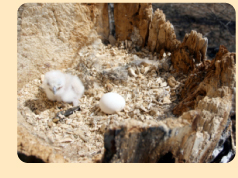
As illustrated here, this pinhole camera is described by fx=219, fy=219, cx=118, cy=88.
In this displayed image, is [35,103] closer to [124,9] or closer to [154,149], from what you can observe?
[154,149]

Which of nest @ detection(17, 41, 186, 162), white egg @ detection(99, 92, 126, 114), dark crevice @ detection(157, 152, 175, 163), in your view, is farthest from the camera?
white egg @ detection(99, 92, 126, 114)

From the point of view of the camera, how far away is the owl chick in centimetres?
304

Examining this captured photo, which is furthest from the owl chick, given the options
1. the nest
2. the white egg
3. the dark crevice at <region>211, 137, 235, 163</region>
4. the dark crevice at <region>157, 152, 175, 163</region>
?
the dark crevice at <region>211, 137, 235, 163</region>

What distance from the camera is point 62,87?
3.16m

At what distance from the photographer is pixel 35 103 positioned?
3227 millimetres

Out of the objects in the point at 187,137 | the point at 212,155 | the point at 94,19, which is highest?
the point at 94,19

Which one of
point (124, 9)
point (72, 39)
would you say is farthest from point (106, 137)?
point (124, 9)

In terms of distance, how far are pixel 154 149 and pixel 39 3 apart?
2.90 m

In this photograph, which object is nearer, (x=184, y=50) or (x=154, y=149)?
(x=154, y=149)

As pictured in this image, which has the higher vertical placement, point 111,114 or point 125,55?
point 125,55

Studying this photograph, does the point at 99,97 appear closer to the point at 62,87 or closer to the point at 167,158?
the point at 62,87

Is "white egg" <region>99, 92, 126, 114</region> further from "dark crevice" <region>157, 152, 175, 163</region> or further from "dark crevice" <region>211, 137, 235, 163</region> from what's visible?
"dark crevice" <region>211, 137, 235, 163</region>

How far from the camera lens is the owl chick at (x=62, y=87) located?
3.04 m

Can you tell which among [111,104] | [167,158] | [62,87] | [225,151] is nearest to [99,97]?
[111,104]
